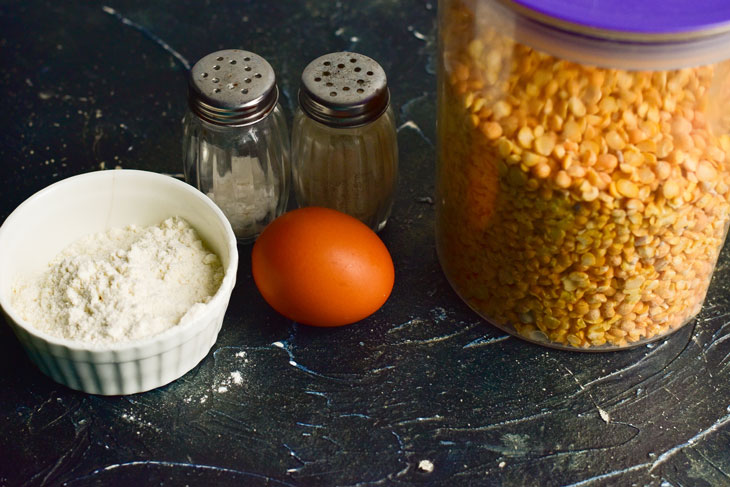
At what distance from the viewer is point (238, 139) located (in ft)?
3.48

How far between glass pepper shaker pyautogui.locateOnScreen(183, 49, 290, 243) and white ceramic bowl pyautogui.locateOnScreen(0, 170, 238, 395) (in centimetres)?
6

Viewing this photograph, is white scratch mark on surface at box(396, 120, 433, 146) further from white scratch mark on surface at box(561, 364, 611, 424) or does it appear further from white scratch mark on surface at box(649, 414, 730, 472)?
white scratch mark on surface at box(649, 414, 730, 472)

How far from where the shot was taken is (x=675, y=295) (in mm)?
992

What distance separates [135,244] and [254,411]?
21 centimetres

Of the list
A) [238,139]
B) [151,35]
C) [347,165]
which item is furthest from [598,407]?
[151,35]

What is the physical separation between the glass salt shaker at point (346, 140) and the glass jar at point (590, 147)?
0.09 metres

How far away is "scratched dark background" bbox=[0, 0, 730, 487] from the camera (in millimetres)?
926

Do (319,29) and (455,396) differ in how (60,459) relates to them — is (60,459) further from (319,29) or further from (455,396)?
(319,29)

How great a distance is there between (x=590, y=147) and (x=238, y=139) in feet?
1.31

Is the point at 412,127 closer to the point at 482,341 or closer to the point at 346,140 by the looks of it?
the point at 346,140

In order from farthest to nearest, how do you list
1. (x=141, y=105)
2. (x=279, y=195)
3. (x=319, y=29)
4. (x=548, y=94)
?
(x=319, y=29)
(x=141, y=105)
(x=279, y=195)
(x=548, y=94)

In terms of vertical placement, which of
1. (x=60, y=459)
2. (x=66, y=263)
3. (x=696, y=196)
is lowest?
(x=60, y=459)

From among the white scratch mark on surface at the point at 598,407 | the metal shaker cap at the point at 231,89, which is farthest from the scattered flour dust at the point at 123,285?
the white scratch mark on surface at the point at 598,407

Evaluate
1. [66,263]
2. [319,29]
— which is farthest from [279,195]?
[319,29]
